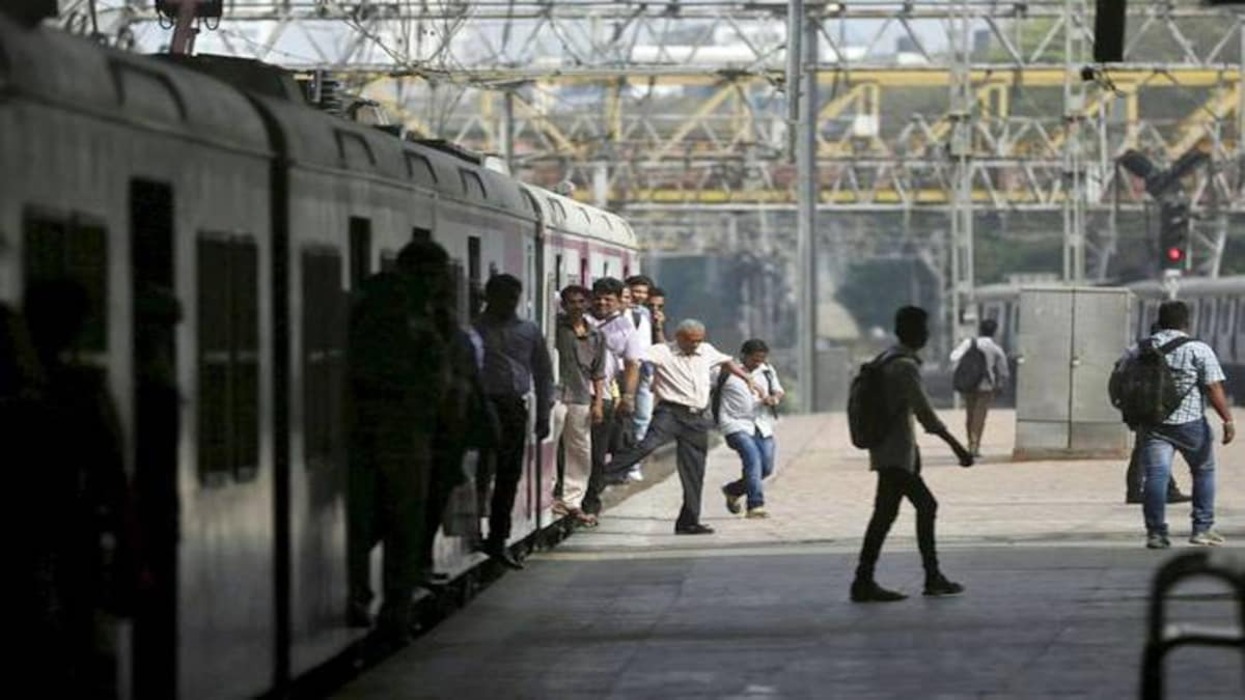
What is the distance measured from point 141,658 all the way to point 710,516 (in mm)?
17304

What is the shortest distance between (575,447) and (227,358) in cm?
1224

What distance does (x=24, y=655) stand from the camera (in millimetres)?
9680

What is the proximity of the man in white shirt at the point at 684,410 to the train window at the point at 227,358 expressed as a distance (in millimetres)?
12256

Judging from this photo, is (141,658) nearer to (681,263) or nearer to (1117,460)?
(1117,460)

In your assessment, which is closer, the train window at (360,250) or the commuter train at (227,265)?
the commuter train at (227,265)

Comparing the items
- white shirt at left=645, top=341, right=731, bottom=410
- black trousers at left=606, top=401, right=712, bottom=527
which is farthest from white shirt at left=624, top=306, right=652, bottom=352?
black trousers at left=606, top=401, right=712, bottom=527

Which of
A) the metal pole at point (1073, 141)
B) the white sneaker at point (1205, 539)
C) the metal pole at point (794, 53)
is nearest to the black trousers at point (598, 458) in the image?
the white sneaker at point (1205, 539)

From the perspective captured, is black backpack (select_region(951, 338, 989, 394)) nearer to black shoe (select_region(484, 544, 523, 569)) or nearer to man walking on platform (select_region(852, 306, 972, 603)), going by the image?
black shoe (select_region(484, 544, 523, 569))

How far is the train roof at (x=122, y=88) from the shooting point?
9.90 metres

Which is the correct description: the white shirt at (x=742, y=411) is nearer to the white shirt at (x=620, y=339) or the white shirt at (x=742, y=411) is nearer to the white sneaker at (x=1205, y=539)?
the white shirt at (x=620, y=339)

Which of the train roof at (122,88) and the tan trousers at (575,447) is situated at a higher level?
the train roof at (122,88)

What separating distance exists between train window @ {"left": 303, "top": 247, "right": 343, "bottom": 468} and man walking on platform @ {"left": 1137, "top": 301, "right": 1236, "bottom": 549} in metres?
9.00

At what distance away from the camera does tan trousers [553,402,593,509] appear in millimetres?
24172

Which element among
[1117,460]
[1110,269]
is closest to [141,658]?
[1117,460]
